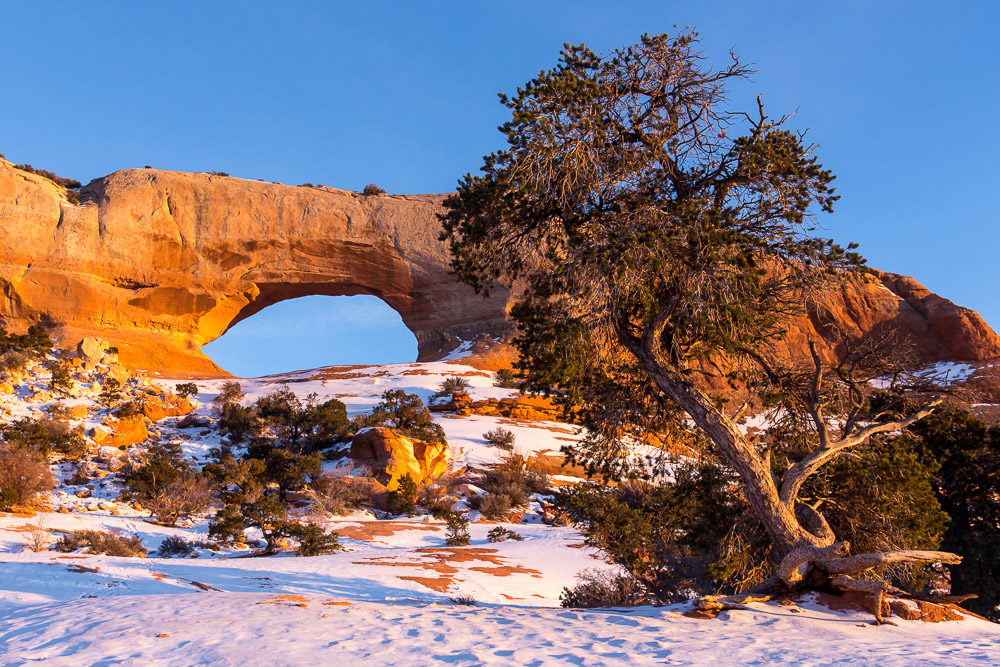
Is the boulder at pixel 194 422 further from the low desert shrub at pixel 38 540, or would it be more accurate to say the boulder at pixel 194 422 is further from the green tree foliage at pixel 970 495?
the green tree foliage at pixel 970 495

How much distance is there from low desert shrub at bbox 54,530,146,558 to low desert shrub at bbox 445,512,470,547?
6671 millimetres

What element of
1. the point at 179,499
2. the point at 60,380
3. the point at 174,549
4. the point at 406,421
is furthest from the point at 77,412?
the point at 174,549

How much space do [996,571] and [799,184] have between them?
9.09m

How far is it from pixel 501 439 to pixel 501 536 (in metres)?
9.09

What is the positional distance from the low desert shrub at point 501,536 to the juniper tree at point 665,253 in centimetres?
812

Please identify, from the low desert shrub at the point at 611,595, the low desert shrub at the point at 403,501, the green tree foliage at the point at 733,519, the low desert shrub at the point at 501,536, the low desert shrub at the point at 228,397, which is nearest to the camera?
the green tree foliage at the point at 733,519

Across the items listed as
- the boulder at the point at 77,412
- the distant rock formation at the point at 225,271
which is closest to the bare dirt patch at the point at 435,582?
the boulder at the point at 77,412

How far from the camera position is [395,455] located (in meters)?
21.2

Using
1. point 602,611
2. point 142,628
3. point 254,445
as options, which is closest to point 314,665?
point 142,628

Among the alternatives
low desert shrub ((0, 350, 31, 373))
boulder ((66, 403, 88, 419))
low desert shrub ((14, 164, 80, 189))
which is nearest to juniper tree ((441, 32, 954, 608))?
boulder ((66, 403, 88, 419))

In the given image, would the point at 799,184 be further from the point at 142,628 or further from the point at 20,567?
the point at 20,567

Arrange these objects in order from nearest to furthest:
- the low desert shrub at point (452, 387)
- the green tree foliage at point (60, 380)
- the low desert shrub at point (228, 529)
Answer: the low desert shrub at point (228, 529)
the green tree foliage at point (60, 380)
the low desert shrub at point (452, 387)

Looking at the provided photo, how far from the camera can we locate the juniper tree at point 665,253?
24.7 feet

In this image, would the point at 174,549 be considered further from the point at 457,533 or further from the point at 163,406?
the point at 163,406
